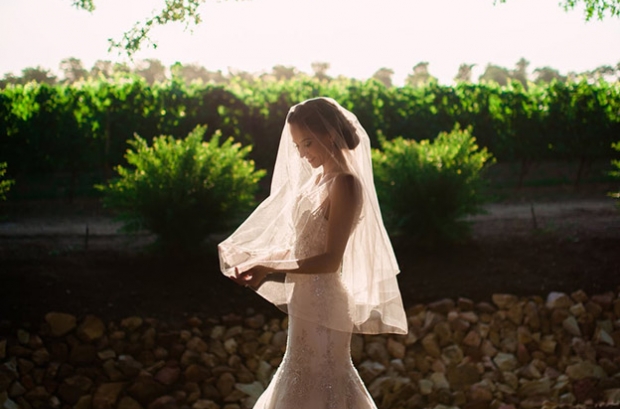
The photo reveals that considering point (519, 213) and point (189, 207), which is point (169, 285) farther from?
point (519, 213)

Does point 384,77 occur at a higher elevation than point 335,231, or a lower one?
higher

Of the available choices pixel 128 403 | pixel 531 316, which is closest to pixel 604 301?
pixel 531 316

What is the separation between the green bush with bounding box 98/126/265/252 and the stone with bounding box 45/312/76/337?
110 centimetres

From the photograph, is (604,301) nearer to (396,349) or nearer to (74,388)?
(396,349)

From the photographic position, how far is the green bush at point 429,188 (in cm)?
701

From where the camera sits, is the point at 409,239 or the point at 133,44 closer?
the point at 133,44

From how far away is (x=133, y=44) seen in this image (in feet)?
18.5

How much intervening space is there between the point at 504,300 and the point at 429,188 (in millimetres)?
1318

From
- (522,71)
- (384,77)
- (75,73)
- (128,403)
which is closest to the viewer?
(128,403)

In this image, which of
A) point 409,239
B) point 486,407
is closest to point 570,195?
point 409,239

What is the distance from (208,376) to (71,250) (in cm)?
228

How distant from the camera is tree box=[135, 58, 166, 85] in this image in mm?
9960

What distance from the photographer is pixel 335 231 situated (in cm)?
298

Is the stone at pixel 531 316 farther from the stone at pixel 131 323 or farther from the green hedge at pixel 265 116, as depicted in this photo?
the stone at pixel 131 323
